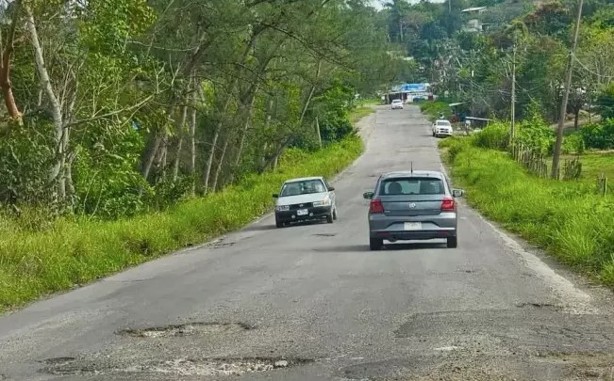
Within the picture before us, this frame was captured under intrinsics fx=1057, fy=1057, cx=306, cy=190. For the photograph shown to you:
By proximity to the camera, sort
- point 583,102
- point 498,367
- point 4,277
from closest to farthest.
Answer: point 498,367, point 4,277, point 583,102

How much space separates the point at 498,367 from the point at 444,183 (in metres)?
13.7

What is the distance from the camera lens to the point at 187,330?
1162 centimetres

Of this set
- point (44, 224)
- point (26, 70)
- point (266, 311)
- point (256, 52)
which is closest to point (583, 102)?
point (256, 52)

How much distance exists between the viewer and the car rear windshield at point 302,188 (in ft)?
115

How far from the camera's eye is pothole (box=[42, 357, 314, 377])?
360 inches

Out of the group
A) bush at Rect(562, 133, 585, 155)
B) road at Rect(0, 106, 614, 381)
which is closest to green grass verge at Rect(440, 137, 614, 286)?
road at Rect(0, 106, 614, 381)

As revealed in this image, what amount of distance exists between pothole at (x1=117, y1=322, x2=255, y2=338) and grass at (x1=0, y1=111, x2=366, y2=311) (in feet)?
14.3

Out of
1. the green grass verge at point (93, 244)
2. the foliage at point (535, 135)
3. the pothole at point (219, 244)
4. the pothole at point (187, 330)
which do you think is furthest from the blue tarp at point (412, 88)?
the pothole at point (187, 330)

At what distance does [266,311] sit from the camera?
42.0 ft

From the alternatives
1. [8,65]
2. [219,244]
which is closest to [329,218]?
[219,244]

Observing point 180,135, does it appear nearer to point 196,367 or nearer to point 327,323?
point 327,323

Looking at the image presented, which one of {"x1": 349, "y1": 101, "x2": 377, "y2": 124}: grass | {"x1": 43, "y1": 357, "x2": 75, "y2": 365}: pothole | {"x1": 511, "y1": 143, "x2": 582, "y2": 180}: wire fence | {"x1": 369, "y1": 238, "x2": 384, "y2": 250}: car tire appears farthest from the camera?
{"x1": 349, "y1": 101, "x2": 377, "y2": 124}: grass

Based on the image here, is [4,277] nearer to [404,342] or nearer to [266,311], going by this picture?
[266,311]

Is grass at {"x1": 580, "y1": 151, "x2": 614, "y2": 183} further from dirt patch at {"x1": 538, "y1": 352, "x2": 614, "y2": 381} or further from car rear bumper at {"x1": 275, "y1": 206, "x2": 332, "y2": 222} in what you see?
dirt patch at {"x1": 538, "y1": 352, "x2": 614, "y2": 381}
